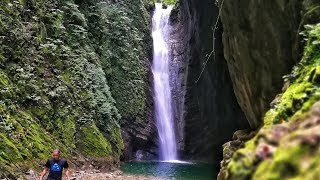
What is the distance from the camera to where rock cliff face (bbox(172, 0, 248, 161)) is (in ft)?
90.1

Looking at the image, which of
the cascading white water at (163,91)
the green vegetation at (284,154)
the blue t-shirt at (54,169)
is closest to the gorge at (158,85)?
the green vegetation at (284,154)

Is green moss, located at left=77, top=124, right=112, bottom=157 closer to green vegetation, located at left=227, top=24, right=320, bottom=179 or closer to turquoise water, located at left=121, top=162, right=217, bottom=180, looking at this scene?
turquoise water, located at left=121, top=162, right=217, bottom=180

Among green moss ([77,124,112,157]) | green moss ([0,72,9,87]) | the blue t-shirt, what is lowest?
green moss ([77,124,112,157])

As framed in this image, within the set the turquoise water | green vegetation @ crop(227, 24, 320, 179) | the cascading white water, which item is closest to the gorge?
green vegetation @ crop(227, 24, 320, 179)

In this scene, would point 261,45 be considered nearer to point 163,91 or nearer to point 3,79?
point 3,79

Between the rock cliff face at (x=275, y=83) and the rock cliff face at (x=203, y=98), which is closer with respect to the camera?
the rock cliff face at (x=275, y=83)

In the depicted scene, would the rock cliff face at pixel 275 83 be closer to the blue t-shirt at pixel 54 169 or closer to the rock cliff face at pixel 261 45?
the rock cliff face at pixel 261 45

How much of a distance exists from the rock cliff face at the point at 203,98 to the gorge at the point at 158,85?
0.29ft

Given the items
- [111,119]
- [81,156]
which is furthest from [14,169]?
[111,119]

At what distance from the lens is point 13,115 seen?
42.4ft

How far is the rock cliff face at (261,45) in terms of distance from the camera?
8188 mm

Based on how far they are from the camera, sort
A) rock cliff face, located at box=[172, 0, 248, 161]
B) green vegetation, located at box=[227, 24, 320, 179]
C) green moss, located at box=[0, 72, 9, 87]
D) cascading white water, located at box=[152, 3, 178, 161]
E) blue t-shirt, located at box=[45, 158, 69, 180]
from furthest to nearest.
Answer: cascading white water, located at box=[152, 3, 178, 161], rock cliff face, located at box=[172, 0, 248, 161], green moss, located at box=[0, 72, 9, 87], blue t-shirt, located at box=[45, 158, 69, 180], green vegetation, located at box=[227, 24, 320, 179]

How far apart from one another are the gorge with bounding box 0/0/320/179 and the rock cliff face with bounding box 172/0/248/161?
87mm

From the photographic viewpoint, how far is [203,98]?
98.2ft
